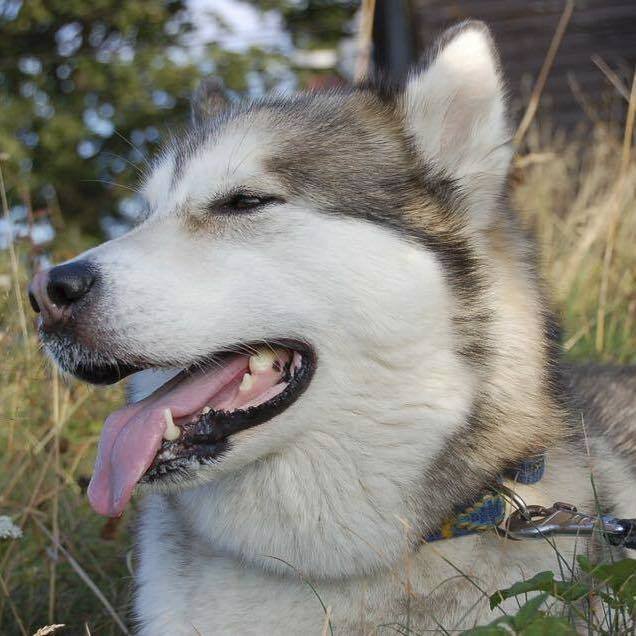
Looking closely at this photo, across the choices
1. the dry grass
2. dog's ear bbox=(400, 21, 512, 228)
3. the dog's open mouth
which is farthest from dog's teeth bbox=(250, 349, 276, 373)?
the dry grass

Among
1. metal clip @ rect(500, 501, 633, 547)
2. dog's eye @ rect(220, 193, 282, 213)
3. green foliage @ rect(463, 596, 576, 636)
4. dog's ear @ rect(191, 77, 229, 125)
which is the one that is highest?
dog's ear @ rect(191, 77, 229, 125)

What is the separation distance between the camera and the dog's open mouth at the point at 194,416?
2301 mm

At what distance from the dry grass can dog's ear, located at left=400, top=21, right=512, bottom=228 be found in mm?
604

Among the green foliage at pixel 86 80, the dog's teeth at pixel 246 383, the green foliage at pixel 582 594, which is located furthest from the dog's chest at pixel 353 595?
the green foliage at pixel 86 80

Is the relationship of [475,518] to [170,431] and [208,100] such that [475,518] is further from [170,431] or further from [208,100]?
[208,100]

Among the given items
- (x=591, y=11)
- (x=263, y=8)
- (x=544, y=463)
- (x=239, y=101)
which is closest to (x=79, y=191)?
(x=263, y=8)

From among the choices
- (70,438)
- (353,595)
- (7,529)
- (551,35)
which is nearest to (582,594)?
(353,595)

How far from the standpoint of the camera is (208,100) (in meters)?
3.42

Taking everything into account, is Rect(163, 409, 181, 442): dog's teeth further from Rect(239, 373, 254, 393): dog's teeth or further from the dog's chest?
the dog's chest

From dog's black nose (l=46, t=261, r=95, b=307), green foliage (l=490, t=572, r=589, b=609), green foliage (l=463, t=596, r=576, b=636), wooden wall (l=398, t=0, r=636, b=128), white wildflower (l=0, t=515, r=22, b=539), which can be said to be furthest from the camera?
wooden wall (l=398, t=0, r=636, b=128)

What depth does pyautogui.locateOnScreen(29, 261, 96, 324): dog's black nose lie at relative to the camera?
89.9 inches

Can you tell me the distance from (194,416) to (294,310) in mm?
366

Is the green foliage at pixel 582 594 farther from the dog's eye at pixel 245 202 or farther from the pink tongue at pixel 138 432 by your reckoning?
the dog's eye at pixel 245 202

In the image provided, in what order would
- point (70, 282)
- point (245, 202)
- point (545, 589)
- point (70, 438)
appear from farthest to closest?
point (70, 438)
point (245, 202)
point (70, 282)
point (545, 589)
